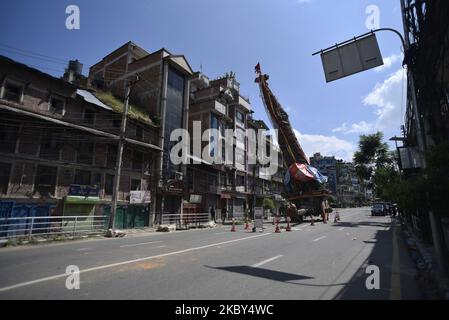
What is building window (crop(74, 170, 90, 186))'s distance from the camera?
72.3ft

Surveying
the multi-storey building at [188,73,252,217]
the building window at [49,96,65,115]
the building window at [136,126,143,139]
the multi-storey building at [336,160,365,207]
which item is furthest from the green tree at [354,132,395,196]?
the multi-storey building at [336,160,365,207]

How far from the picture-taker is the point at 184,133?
1316 inches

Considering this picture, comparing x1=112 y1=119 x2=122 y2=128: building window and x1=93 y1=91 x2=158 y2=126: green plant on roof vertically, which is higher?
x1=93 y1=91 x2=158 y2=126: green plant on roof

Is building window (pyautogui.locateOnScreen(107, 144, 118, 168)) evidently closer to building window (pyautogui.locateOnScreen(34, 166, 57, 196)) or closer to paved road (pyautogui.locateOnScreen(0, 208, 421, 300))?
building window (pyautogui.locateOnScreen(34, 166, 57, 196))

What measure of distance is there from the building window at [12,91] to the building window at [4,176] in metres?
4.39

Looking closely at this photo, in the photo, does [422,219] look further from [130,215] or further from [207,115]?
[207,115]

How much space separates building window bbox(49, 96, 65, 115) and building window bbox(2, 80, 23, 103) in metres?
2.02

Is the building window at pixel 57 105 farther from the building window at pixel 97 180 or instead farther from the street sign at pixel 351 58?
the street sign at pixel 351 58

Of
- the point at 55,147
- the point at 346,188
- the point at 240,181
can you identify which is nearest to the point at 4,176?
the point at 55,147

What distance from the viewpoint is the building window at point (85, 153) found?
2222cm

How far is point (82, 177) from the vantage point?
2242cm

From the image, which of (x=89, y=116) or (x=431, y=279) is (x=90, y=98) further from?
(x=431, y=279)

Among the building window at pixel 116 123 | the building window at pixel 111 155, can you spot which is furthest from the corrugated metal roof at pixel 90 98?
the building window at pixel 111 155

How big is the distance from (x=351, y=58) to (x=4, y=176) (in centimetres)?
2006
